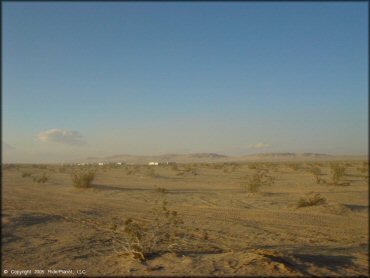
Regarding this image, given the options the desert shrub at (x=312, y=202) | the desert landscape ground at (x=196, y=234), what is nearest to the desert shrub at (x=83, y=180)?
the desert landscape ground at (x=196, y=234)

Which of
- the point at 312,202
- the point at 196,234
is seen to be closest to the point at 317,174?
the point at 312,202

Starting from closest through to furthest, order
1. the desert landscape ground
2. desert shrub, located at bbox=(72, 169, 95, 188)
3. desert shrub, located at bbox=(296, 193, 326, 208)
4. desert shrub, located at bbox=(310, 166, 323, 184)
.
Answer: the desert landscape ground, desert shrub, located at bbox=(296, 193, 326, 208), desert shrub, located at bbox=(310, 166, 323, 184), desert shrub, located at bbox=(72, 169, 95, 188)

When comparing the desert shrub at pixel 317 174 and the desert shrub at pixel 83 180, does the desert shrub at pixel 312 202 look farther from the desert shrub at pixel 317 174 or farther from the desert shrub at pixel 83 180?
the desert shrub at pixel 83 180

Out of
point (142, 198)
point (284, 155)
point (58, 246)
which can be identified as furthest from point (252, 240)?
point (284, 155)

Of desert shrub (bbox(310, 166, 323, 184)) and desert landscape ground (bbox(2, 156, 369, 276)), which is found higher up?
desert shrub (bbox(310, 166, 323, 184))

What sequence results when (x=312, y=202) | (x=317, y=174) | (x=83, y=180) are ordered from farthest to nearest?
1. (x=317, y=174)
2. (x=83, y=180)
3. (x=312, y=202)

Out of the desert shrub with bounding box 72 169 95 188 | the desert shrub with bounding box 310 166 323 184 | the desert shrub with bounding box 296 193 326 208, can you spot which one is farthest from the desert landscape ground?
the desert shrub with bounding box 72 169 95 188

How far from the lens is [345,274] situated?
7.80m

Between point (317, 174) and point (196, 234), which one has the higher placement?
point (317, 174)

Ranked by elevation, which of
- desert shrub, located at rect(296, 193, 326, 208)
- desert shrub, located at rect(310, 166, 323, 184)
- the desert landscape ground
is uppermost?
desert shrub, located at rect(310, 166, 323, 184)

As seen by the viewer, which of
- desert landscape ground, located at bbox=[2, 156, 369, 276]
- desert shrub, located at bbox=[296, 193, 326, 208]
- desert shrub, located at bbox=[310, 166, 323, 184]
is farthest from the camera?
desert shrub, located at bbox=[310, 166, 323, 184]

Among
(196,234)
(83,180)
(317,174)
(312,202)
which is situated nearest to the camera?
(196,234)

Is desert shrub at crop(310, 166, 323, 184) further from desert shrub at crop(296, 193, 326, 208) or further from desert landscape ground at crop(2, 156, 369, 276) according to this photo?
desert shrub at crop(296, 193, 326, 208)

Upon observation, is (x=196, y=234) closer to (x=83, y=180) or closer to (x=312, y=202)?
(x=312, y=202)
